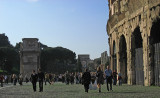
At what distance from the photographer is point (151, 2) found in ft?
72.3

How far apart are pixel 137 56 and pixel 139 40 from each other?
5.04 ft

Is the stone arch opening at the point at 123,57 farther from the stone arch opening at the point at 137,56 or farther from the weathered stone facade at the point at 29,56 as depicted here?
the weathered stone facade at the point at 29,56

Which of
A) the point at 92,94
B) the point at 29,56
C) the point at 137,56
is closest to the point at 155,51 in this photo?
the point at 137,56

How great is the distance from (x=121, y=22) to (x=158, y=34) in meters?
7.11

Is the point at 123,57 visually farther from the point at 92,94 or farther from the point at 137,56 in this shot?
the point at 92,94

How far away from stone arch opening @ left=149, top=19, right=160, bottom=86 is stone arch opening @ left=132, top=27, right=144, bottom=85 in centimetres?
229

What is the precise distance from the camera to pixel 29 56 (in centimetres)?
6169

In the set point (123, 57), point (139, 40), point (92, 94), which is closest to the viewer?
point (92, 94)

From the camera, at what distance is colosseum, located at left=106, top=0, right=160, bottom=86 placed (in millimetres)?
22266

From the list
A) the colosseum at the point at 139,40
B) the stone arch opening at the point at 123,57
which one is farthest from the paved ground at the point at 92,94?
the stone arch opening at the point at 123,57

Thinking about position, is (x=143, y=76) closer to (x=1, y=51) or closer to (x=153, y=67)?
(x=153, y=67)

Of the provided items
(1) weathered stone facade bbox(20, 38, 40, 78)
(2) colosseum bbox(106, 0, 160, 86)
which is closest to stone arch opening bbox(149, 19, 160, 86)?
(2) colosseum bbox(106, 0, 160, 86)

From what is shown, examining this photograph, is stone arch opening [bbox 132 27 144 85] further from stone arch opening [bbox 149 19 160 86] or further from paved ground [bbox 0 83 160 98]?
paved ground [bbox 0 83 160 98]

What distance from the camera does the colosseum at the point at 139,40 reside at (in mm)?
22266
